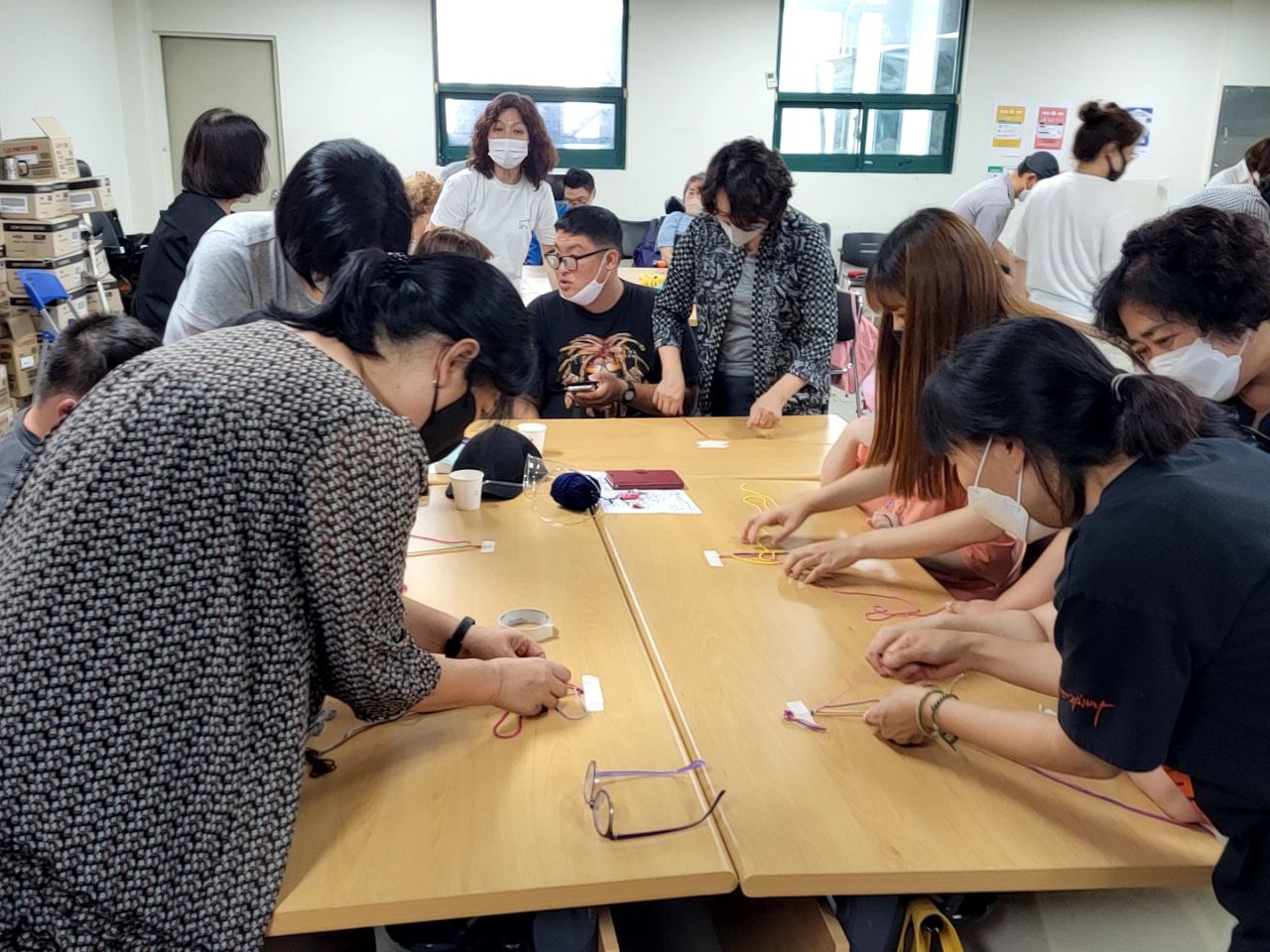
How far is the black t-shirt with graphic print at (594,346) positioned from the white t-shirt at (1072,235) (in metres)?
2.08

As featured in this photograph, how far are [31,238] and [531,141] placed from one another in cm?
279

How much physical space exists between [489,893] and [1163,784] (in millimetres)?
869

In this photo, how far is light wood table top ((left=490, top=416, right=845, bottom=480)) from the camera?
2.76 metres

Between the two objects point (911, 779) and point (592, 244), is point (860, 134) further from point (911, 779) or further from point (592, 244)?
point (911, 779)

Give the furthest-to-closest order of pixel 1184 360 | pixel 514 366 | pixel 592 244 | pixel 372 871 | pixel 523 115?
pixel 523 115 → pixel 592 244 → pixel 1184 360 → pixel 514 366 → pixel 372 871

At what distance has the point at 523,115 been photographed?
423cm

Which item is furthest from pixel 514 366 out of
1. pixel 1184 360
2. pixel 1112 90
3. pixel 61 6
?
pixel 1112 90

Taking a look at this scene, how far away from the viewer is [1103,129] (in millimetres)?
4180

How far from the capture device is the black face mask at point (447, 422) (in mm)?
1330

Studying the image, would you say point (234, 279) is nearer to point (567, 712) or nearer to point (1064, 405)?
point (567, 712)

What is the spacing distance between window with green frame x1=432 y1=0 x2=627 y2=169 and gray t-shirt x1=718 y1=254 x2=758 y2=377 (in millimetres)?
5343

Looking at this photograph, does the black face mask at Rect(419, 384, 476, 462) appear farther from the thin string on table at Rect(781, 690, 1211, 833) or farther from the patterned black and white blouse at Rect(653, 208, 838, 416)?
the patterned black and white blouse at Rect(653, 208, 838, 416)

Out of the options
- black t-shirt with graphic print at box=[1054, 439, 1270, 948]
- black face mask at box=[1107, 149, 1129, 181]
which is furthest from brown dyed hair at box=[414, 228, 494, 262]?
black face mask at box=[1107, 149, 1129, 181]

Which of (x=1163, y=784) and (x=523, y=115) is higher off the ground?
(x=523, y=115)
